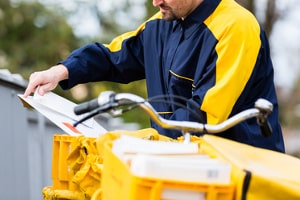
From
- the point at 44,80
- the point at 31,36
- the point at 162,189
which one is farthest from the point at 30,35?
the point at 162,189

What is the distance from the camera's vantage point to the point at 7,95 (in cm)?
536

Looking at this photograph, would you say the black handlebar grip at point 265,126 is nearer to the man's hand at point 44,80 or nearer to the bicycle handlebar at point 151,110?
the bicycle handlebar at point 151,110

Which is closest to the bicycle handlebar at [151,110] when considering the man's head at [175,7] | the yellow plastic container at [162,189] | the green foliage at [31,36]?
the yellow plastic container at [162,189]

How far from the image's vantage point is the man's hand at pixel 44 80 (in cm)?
395

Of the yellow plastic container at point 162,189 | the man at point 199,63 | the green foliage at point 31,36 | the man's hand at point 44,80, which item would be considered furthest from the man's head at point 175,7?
the green foliage at point 31,36

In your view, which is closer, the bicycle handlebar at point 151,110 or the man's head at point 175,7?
the bicycle handlebar at point 151,110

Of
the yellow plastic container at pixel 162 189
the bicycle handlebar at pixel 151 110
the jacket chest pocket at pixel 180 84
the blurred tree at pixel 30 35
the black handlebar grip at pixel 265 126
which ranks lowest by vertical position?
the yellow plastic container at pixel 162 189

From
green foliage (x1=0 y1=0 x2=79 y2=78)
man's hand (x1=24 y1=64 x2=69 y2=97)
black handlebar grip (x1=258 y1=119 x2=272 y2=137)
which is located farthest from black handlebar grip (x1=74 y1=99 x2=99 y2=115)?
green foliage (x1=0 y1=0 x2=79 y2=78)

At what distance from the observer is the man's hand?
13.0 ft

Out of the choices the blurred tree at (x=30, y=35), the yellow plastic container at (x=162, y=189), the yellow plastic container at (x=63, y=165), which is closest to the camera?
the yellow plastic container at (x=162, y=189)

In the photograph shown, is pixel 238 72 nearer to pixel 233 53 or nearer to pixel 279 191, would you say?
pixel 233 53

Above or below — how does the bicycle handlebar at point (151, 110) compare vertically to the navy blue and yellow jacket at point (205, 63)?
below

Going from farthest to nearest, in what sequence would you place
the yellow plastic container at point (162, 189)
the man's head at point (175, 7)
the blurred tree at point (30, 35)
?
the blurred tree at point (30, 35)
the man's head at point (175, 7)
the yellow plastic container at point (162, 189)

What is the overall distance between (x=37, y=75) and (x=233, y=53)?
104 centimetres
